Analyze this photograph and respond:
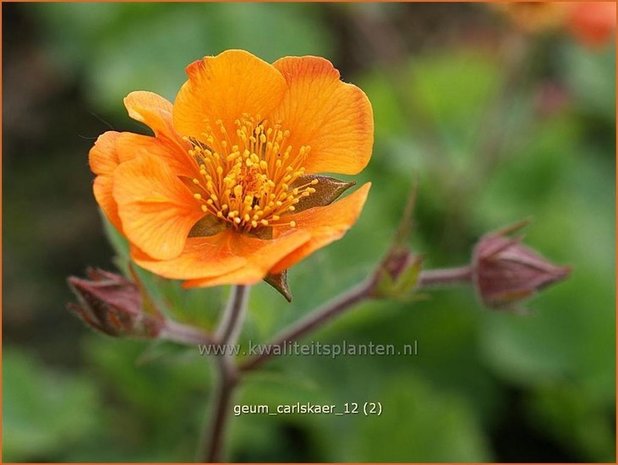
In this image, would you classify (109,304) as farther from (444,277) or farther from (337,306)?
(444,277)

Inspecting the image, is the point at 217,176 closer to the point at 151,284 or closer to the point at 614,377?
the point at 151,284

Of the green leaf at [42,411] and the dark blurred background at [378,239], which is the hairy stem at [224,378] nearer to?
the dark blurred background at [378,239]

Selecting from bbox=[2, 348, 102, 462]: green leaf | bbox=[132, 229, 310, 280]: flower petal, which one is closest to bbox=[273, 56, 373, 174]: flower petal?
bbox=[132, 229, 310, 280]: flower petal

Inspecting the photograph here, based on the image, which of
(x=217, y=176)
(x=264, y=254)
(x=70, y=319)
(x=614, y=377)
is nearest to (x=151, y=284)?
(x=217, y=176)

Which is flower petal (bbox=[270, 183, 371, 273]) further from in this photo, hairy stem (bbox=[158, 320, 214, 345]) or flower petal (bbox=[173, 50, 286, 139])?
hairy stem (bbox=[158, 320, 214, 345])

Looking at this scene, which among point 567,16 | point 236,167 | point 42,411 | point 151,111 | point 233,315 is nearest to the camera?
point 151,111

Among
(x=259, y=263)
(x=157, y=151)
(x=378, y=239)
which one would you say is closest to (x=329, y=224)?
(x=259, y=263)
